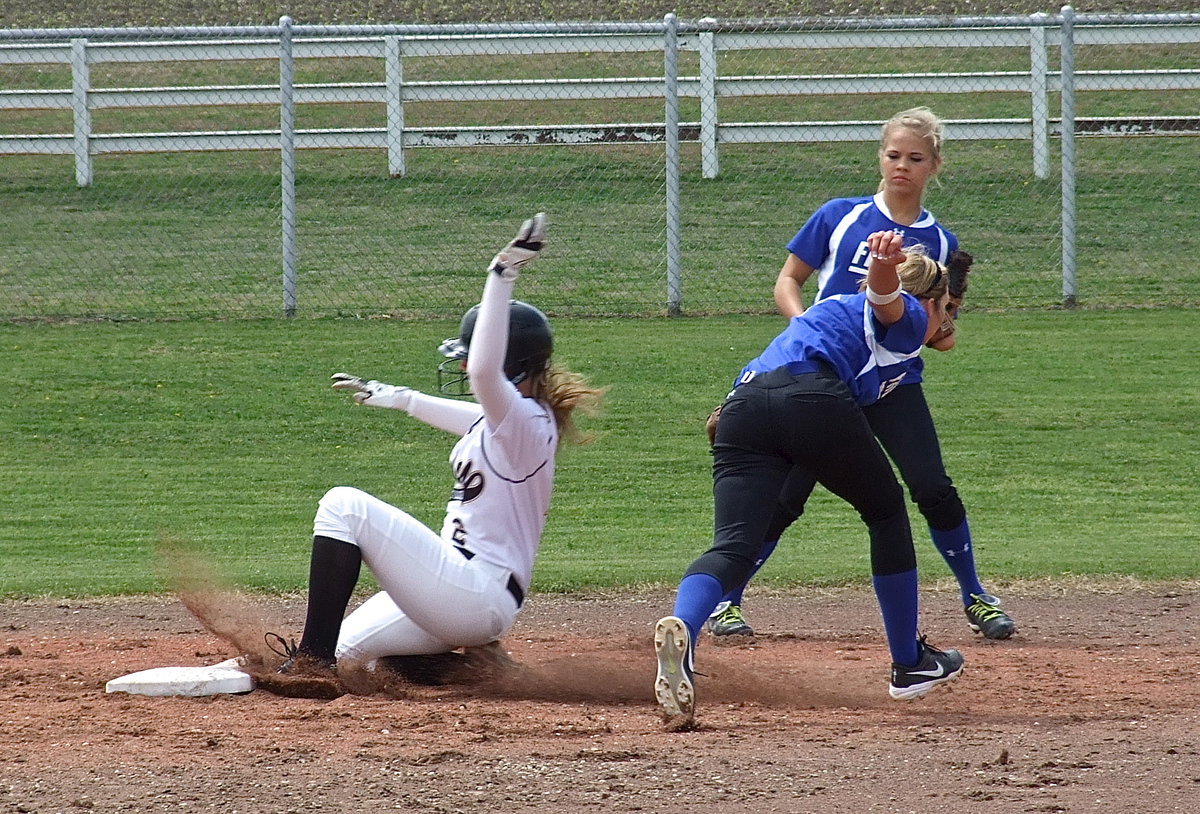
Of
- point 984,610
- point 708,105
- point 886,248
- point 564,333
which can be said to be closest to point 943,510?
point 984,610

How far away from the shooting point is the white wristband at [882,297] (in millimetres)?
4340

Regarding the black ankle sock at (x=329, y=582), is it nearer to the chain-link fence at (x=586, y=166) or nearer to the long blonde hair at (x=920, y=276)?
the long blonde hair at (x=920, y=276)

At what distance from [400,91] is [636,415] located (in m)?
6.05

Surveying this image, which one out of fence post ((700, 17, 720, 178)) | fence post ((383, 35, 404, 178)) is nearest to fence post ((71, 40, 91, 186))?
fence post ((383, 35, 404, 178))

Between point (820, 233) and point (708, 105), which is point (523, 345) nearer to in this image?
point (820, 233)

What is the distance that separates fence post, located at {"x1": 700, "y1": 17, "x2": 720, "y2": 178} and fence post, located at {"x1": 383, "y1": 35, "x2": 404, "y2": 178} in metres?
2.92

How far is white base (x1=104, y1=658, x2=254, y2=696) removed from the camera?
4672 mm

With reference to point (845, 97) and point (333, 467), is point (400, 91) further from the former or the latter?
point (333, 467)

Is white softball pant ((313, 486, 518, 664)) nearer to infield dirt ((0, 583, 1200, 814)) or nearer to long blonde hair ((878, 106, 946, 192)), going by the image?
infield dirt ((0, 583, 1200, 814))

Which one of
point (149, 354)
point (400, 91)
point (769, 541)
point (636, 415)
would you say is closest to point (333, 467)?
point (636, 415)

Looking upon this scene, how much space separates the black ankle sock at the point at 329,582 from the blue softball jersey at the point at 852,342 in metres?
1.28

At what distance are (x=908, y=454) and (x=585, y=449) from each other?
4.35 metres

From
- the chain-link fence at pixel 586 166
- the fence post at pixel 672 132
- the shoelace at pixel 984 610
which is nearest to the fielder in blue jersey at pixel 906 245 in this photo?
the shoelace at pixel 984 610

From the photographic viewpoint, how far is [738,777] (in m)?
3.74
